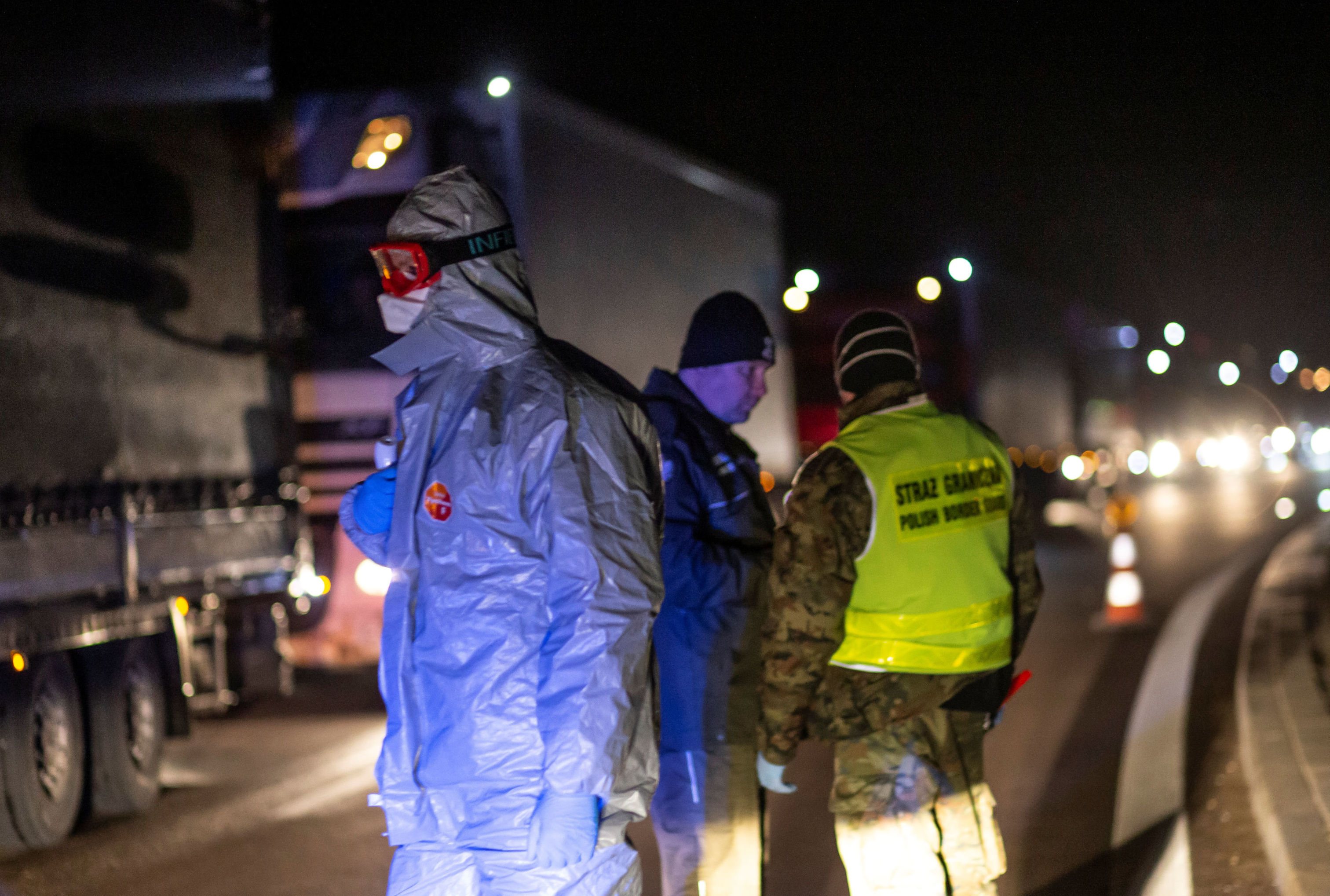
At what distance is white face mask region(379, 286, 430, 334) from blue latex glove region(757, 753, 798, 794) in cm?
155

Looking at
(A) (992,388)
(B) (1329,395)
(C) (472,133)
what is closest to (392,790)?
(C) (472,133)

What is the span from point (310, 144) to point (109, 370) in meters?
2.88

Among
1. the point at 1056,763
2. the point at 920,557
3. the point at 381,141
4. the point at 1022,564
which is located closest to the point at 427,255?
the point at 920,557

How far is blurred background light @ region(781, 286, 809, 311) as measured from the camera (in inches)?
680

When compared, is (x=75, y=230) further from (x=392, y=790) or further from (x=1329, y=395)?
(x=1329, y=395)

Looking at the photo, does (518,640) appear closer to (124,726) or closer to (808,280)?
(124,726)

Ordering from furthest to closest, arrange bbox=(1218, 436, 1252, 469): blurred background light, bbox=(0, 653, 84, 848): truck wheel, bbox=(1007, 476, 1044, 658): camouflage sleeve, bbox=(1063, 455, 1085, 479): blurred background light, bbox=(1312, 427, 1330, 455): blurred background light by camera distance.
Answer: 1. bbox=(1218, 436, 1252, 469): blurred background light
2. bbox=(1312, 427, 1330, 455): blurred background light
3. bbox=(1063, 455, 1085, 479): blurred background light
4. bbox=(0, 653, 84, 848): truck wheel
5. bbox=(1007, 476, 1044, 658): camouflage sleeve

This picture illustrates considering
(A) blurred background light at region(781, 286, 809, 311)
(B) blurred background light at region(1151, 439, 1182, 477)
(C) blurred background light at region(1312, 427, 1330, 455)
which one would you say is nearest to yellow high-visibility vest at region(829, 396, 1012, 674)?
(A) blurred background light at region(781, 286, 809, 311)

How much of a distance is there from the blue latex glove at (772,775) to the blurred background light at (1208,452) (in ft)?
115

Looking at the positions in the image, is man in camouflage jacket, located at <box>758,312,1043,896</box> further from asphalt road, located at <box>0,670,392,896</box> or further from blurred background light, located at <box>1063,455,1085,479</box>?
blurred background light, located at <box>1063,455,1085,479</box>

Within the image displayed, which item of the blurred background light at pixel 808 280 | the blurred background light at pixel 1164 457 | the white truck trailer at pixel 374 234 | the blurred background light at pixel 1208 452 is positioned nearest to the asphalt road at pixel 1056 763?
the white truck trailer at pixel 374 234

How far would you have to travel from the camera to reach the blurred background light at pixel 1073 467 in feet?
80.1

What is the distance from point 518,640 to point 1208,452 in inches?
1514

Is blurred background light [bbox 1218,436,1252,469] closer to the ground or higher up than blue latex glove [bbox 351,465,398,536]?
closer to the ground
